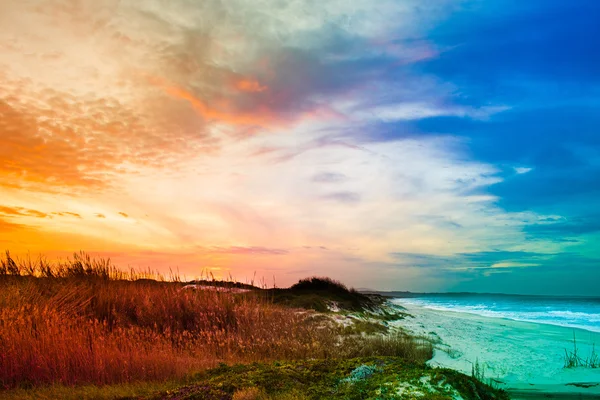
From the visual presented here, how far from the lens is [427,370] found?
3.77 m

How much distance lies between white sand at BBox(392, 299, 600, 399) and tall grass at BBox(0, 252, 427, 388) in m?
1.71

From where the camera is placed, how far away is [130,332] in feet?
36.7

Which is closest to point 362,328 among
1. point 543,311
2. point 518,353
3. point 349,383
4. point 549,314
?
point 518,353

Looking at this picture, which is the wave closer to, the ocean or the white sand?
the ocean

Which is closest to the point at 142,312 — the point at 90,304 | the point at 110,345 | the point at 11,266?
the point at 90,304

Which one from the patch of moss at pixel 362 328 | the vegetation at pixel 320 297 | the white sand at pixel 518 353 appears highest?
the vegetation at pixel 320 297

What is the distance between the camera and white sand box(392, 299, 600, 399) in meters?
6.39

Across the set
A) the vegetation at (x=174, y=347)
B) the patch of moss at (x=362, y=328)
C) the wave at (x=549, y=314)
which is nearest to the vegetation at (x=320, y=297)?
the vegetation at (x=174, y=347)

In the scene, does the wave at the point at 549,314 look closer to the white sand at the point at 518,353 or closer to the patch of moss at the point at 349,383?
the white sand at the point at 518,353

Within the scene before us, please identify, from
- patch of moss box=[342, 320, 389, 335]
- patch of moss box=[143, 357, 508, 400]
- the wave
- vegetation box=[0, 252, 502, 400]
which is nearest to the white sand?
vegetation box=[0, 252, 502, 400]

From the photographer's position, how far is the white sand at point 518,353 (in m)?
6.39

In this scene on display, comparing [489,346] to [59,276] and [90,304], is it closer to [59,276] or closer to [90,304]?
[90,304]

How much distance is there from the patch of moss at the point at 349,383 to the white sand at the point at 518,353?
254 centimetres

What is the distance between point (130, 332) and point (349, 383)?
9009 mm
